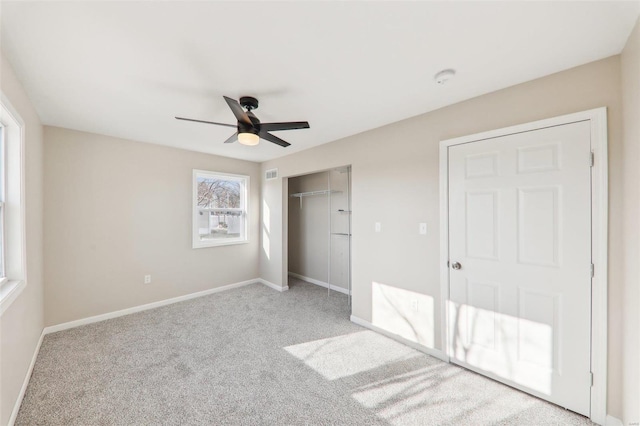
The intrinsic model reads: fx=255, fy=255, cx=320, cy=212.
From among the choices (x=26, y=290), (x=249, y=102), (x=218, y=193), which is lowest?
(x=26, y=290)

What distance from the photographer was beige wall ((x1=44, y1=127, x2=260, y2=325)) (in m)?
3.18

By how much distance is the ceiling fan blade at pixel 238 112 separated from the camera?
196 centimetres

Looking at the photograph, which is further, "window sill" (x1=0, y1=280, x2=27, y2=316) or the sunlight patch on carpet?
the sunlight patch on carpet

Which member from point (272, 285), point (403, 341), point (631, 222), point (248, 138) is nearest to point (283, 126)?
point (248, 138)

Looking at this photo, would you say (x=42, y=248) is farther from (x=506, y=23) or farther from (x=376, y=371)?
(x=506, y=23)

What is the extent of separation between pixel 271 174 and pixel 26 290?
11.5 ft

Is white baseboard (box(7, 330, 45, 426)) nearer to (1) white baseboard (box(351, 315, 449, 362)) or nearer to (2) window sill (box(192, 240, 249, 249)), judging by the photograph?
(2) window sill (box(192, 240, 249, 249))

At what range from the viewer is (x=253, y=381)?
221cm

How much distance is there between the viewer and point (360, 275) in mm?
3375

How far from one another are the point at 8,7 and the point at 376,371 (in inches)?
138

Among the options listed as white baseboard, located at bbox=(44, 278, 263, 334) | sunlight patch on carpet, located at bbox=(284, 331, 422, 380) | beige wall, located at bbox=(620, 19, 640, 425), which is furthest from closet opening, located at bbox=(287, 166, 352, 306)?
beige wall, located at bbox=(620, 19, 640, 425)

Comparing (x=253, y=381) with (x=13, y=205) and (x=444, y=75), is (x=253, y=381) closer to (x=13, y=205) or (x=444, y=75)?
(x=13, y=205)

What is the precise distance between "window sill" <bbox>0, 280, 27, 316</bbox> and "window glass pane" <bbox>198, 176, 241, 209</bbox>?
253 centimetres

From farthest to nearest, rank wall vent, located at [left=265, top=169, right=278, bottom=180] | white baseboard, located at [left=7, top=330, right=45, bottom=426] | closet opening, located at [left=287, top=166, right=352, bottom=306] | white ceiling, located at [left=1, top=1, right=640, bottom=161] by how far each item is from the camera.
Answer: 1. wall vent, located at [left=265, top=169, right=278, bottom=180]
2. closet opening, located at [left=287, top=166, right=352, bottom=306]
3. white baseboard, located at [left=7, top=330, right=45, bottom=426]
4. white ceiling, located at [left=1, top=1, right=640, bottom=161]
